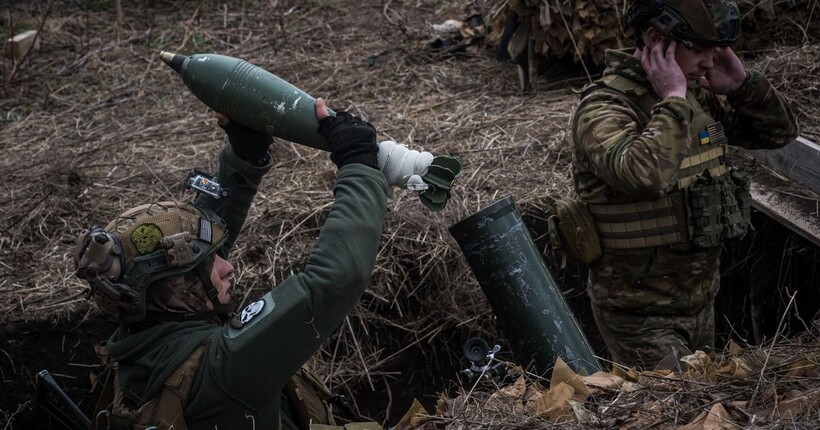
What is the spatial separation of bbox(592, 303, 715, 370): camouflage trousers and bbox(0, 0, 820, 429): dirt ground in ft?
3.97

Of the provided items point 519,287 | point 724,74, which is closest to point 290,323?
point 519,287

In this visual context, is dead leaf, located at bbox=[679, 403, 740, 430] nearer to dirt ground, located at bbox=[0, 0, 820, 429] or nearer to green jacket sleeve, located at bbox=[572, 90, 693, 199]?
green jacket sleeve, located at bbox=[572, 90, 693, 199]

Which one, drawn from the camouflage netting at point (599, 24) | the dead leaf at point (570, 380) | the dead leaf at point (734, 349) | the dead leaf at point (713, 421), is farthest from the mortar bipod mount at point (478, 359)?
the camouflage netting at point (599, 24)

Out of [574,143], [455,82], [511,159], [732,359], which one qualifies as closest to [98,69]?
[455,82]

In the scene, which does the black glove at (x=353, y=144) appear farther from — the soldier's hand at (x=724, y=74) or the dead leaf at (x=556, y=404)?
the soldier's hand at (x=724, y=74)

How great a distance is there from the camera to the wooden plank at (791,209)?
4.91 m

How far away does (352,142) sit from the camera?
9.96 feet

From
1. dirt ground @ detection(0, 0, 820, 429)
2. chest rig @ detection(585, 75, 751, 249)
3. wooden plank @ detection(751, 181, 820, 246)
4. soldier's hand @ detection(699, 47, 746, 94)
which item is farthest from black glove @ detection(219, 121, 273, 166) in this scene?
wooden plank @ detection(751, 181, 820, 246)

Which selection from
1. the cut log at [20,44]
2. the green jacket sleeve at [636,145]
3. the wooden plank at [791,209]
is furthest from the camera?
the cut log at [20,44]

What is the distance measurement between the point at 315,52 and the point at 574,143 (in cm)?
511

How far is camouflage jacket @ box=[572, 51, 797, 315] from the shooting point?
12.0ft

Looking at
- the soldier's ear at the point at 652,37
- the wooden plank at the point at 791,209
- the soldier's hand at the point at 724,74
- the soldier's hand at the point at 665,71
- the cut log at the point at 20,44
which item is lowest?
the cut log at the point at 20,44

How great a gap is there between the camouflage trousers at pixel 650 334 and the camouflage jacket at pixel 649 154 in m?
0.05

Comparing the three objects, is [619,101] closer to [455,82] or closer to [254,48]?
[455,82]
